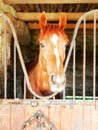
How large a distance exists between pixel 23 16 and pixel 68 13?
0.65 m

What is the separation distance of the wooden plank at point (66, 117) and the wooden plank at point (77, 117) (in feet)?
0.07

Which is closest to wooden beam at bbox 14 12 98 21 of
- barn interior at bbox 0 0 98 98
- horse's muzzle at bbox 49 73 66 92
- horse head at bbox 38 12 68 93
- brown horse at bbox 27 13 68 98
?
barn interior at bbox 0 0 98 98

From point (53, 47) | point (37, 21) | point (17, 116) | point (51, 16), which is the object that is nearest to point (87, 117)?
point (17, 116)

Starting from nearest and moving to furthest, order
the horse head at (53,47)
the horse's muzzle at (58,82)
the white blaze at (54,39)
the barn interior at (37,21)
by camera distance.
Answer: the horse's muzzle at (58,82)
the horse head at (53,47)
the white blaze at (54,39)
the barn interior at (37,21)

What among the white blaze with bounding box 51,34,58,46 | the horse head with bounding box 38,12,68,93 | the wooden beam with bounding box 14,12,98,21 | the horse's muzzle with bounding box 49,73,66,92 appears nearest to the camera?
the horse's muzzle with bounding box 49,73,66,92

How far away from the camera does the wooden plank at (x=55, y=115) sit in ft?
6.76

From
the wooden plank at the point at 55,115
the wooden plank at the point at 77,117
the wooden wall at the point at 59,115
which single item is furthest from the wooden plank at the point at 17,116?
the wooden plank at the point at 77,117

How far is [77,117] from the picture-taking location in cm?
207

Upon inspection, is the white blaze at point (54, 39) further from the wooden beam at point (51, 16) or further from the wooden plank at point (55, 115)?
the wooden beam at point (51, 16)

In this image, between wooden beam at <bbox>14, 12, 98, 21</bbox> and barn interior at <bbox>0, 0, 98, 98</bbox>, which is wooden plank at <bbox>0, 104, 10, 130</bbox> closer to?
barn interior at <bbox>0, 0, 98, 98</bbox>

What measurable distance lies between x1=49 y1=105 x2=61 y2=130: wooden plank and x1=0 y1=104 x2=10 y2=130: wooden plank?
11.9 inches

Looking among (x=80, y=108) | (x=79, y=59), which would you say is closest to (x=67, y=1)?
(x=80, y=108)

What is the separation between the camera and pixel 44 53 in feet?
8.25

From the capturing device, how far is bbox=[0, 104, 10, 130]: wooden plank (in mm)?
2076
